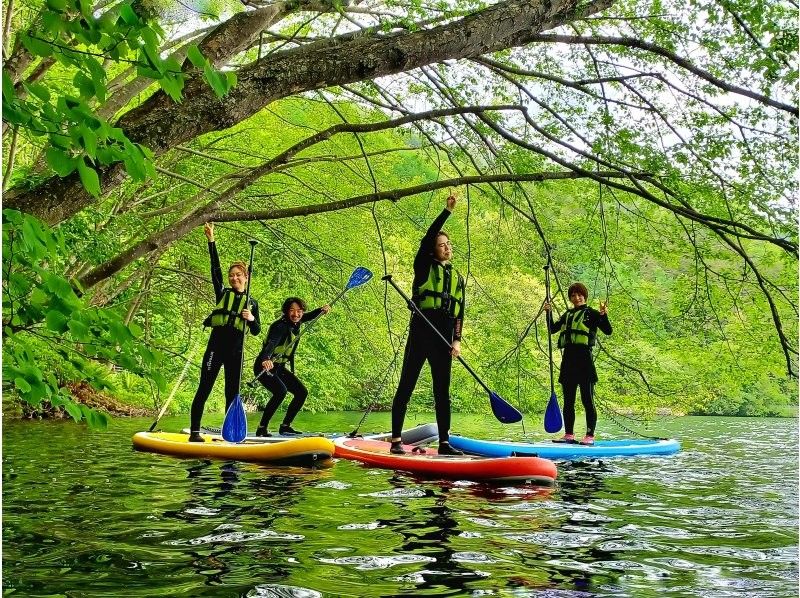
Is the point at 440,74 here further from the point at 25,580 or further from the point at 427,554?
the point at 25,580

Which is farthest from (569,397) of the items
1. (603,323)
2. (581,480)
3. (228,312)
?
(228,312)

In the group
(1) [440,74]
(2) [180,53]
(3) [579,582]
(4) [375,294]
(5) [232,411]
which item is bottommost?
(3) [579,582]

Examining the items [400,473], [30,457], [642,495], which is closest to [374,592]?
[642,495]

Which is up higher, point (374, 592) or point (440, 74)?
point (440, 74)

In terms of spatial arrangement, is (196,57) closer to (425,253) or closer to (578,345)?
(425,253)

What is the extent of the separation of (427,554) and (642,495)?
2643 millimetres

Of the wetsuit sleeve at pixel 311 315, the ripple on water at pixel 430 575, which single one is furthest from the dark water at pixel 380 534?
the wetsuit sleeve at pixel 311 315

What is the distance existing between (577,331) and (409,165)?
505 cm

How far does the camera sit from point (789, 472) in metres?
7.69

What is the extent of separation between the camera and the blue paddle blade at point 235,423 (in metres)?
7.72

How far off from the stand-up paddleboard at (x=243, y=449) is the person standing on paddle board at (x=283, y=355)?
2.81ft

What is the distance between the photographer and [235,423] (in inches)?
305

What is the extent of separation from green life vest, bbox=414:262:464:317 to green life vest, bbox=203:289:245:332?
2180 mm

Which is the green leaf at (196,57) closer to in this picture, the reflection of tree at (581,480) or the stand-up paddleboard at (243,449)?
the reflection of tree at (581,480)
